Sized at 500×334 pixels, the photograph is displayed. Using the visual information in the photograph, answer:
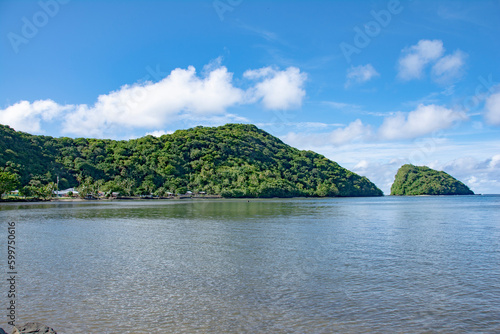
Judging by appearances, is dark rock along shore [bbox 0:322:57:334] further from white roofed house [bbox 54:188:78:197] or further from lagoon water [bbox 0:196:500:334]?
white roofed house [bbox 54:188:78:197]

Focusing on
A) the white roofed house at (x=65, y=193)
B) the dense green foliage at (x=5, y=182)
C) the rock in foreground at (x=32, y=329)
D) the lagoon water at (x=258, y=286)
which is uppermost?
the dense green foliage at (x=5, y=182)

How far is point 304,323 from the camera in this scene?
10.0m

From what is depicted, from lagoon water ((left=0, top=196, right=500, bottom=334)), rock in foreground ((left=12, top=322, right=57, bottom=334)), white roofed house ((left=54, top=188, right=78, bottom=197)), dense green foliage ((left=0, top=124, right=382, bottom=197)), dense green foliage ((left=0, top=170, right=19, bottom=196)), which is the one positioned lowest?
lagoon water ((left=0, top=196, right=500, bottom=334))

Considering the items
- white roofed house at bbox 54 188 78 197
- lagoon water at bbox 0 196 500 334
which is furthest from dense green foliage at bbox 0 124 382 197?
lagoon water at bbox 0 196 500 334

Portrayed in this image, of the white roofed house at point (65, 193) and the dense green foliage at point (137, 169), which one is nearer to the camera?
the white roofed house at point (65, 193)

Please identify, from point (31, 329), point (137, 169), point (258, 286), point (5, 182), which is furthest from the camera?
point (137, 169)

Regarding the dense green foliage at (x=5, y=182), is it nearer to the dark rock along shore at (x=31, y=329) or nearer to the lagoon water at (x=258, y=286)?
the lagoon water at (x=258, y=286)

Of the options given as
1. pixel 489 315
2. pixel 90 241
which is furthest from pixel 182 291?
pixel 90 241

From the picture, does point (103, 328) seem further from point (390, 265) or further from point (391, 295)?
point (390, 265)

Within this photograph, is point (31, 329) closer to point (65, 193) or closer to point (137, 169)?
point (65, 193)

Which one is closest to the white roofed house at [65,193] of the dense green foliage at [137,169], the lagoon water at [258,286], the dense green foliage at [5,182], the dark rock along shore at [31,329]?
the dense green foliage at [137,169]

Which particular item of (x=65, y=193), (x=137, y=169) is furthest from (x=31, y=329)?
(x=137, y=169)

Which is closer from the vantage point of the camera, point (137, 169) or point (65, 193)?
point (65, 193)

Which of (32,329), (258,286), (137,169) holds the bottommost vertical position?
(258,286)
